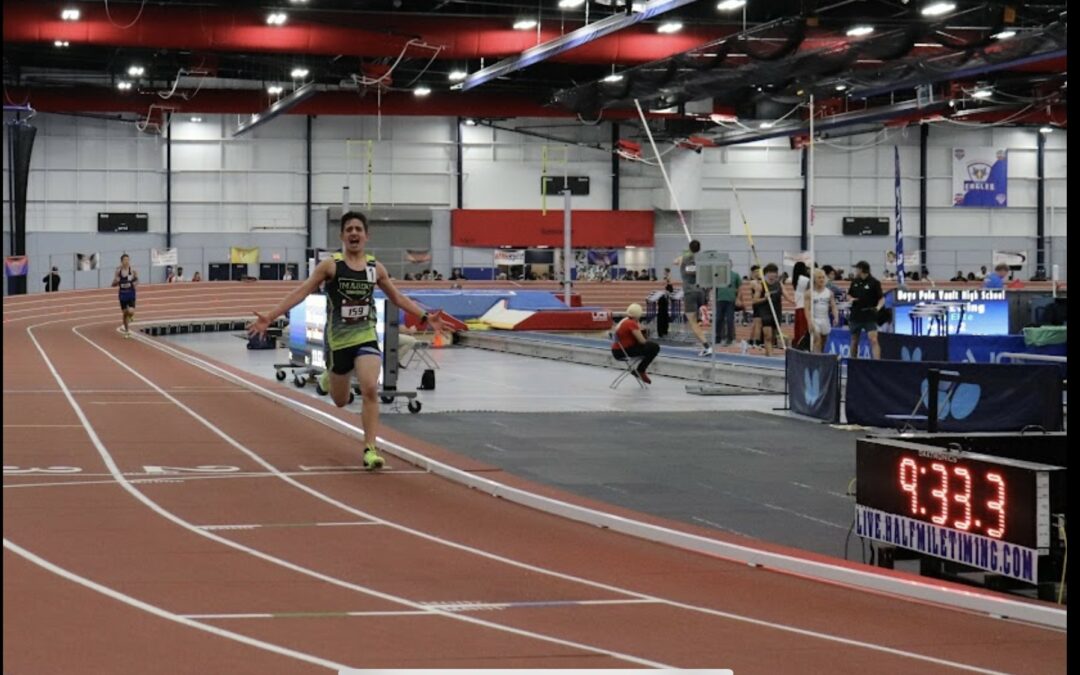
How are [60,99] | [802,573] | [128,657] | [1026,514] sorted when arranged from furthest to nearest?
1. [60,99]
2. [802,573]
3. [1026,514]
4. [128,657]

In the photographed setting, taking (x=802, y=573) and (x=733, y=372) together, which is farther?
(x=733, y=372)

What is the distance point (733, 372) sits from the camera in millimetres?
20969

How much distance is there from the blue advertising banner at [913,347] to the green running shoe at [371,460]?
30.4 ft

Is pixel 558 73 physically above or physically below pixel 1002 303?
above

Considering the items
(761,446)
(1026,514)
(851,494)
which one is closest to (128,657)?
(1026,514)

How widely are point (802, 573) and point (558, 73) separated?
37814 millimetres

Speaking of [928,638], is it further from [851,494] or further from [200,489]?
[200,489]

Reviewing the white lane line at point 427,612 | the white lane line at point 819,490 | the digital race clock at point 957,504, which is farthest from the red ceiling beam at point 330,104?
the white lane line at point 427,612

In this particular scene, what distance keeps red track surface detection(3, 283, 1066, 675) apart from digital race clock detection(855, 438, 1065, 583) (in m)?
0.61

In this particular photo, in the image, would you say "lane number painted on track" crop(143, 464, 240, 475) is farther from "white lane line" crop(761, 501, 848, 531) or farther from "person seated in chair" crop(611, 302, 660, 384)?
"person seated in chair" crop(611, 302, 660, 384)

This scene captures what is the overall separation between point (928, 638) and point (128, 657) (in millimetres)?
2931

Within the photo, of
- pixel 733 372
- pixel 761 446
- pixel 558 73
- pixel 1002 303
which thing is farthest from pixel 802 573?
pixel 558 73

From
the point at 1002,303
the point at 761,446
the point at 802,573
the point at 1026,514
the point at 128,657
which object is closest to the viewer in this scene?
the point at 128,657

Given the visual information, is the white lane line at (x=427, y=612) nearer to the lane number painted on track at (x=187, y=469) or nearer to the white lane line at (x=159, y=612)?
the white lane line at (x=159, y=612)
